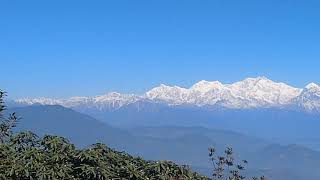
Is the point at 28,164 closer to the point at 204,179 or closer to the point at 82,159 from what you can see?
the point at 82,159

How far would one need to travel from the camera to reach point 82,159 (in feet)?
56.5

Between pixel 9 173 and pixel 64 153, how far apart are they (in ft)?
7.90

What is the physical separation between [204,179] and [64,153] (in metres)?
6.15

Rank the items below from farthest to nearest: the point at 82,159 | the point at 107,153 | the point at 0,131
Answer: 1. the point at 0,131
2. the point at 107,153
3. the point at 82,159

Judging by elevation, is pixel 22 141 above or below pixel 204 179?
above

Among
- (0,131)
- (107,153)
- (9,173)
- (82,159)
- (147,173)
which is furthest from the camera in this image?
(0,131)

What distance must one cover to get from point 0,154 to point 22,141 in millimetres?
3160

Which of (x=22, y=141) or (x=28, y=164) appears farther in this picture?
(x=22, y=141)

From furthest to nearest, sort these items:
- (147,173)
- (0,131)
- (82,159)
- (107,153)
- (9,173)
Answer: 1. (0,131)
2. (107,153)
3. (147,173)
4. (82,159)
5. (9,173)

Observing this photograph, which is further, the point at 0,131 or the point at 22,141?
the point at 0,131

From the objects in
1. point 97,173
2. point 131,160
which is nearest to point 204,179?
point 131,160

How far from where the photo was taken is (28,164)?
1633 cm

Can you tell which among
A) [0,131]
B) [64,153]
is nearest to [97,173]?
[64,153]

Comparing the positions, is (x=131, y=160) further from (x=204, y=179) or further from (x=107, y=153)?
(x=204, y=179)
